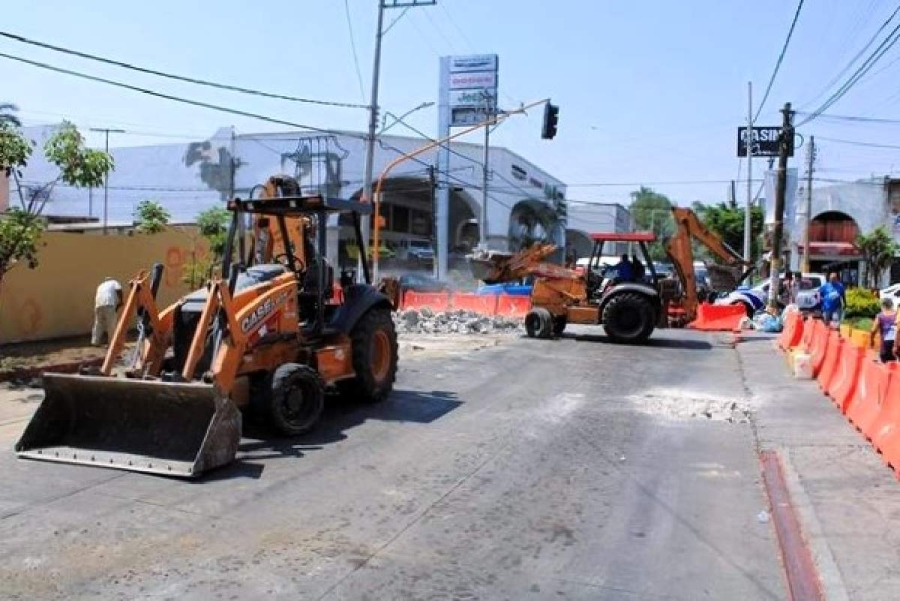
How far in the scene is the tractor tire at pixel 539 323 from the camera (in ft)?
65.6

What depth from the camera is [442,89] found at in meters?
59.7

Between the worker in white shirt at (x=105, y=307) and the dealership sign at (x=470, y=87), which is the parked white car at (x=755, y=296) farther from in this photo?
the dealership sign at (x=470, y=87)

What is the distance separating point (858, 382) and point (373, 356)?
567 centimetres

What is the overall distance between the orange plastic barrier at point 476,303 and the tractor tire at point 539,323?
573 cm

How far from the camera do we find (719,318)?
24.3m

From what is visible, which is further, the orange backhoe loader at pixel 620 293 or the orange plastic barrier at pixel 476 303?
the orange plastic barrier at pixel 476 303

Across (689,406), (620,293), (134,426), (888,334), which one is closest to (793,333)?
(888,334)

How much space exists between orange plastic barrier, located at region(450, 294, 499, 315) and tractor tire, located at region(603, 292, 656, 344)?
23.3 ft

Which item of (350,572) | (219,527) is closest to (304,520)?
(219,527)

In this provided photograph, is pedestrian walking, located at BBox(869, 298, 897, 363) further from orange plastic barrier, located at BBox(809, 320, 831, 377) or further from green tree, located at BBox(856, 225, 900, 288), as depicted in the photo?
green tree, located at BBox(856, 225, 900, 288)

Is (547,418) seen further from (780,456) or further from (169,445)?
(169,445)

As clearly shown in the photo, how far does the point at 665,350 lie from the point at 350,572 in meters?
13.9

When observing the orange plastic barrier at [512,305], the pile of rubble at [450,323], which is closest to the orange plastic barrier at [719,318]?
the orange plastic barrier at [512,305]

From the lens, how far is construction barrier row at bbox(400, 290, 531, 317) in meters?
25.9
